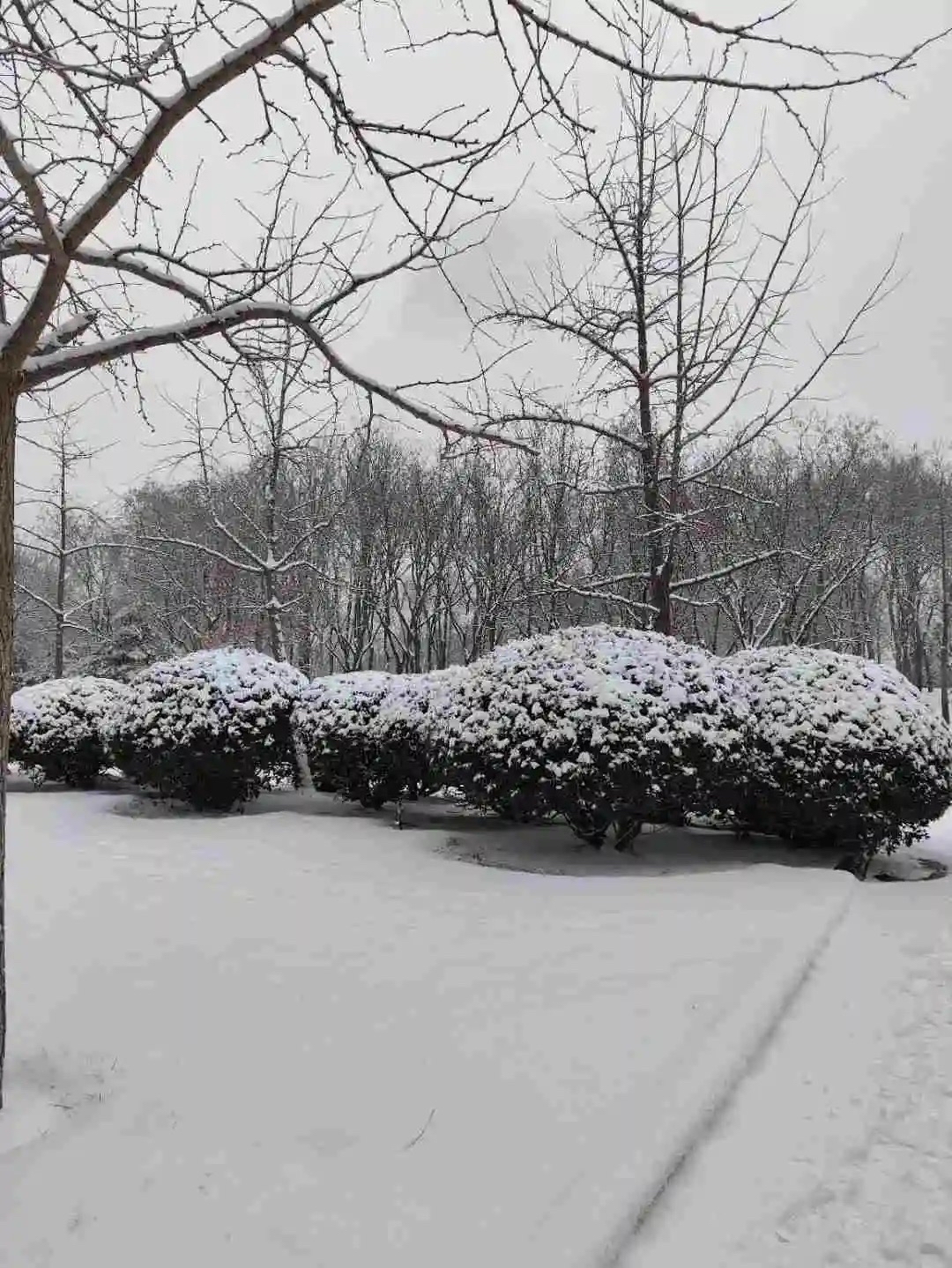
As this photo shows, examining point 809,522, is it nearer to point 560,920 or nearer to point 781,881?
point 781,881

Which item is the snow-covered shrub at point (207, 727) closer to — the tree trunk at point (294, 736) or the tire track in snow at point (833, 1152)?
the tree trunk at point (294, 736)

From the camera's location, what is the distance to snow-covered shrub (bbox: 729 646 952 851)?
6148 millimetres

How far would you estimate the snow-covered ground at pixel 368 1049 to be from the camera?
192cm

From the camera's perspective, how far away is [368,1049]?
2775mm

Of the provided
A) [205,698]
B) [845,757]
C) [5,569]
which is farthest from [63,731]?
[845,757]

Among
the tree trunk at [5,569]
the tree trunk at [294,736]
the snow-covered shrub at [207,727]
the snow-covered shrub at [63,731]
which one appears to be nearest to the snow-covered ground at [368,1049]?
the tree trunk at [5,569]

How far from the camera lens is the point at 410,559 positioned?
22.4m

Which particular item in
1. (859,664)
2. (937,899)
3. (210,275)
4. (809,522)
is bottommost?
(937,899)

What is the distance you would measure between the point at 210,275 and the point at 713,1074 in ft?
10.5


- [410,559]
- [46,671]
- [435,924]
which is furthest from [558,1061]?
[46,671]

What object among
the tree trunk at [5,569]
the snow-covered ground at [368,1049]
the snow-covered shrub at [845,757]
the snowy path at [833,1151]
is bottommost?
the snowy path at [833,1151]

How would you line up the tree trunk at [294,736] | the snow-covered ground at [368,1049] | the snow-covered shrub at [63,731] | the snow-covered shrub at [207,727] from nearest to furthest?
the snow-covered ground at [368,1049] → the snow-covered shrub at [207,727] → the tree trunk at [294,736] → the snow-covered shrub at [63,731]

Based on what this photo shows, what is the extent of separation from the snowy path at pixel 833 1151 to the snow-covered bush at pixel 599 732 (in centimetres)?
214

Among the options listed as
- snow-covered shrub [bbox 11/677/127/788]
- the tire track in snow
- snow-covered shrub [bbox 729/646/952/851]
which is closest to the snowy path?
the tire track in snow
